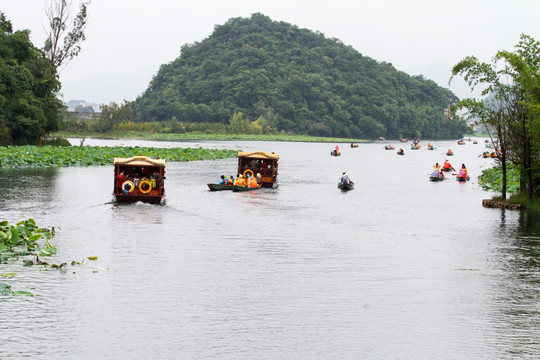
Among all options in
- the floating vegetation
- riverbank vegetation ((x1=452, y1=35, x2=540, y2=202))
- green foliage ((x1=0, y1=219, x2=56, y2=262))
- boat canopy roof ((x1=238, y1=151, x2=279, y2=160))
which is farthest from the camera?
the floating vegetation

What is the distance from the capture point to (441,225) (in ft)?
99.0

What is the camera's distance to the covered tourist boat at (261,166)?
142ft

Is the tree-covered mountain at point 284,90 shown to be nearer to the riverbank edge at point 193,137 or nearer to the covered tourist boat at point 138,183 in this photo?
the riverbank edge at point 193,137

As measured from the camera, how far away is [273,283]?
1811cm

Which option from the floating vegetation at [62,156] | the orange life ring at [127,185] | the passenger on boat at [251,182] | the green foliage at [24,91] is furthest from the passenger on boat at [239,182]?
the green foliage at [24,91]

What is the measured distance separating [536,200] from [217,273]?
2041cm

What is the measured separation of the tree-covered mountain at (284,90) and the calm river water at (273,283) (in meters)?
122

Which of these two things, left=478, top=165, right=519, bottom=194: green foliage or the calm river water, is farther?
left=478, top=165, right=519, bottom=194: green foliage

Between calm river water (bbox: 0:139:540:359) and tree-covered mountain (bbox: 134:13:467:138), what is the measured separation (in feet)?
401

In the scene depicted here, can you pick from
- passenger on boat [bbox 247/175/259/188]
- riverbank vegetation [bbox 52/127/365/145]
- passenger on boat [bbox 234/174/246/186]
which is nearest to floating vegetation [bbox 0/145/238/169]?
passenger on boat [bbox 247/175/259/188]

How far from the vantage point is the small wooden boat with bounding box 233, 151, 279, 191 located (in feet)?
142

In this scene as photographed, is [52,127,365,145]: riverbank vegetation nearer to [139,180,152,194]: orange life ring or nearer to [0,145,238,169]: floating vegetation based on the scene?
[0,145,238,169]: floating vegetation

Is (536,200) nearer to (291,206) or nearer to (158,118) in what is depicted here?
(291,206)

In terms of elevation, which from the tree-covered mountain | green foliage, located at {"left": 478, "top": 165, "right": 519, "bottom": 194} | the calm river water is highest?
the tree-covered mountain
